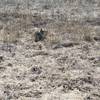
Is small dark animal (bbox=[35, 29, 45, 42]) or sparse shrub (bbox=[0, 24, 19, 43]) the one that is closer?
sparse shrub (bbox=[0, 24, 19, 43])

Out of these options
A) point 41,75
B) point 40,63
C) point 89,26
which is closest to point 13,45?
point 40,63

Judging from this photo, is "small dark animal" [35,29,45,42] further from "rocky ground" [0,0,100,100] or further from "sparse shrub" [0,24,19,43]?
"sparse shrub" [0,24,19,43]

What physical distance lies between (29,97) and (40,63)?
1.35 metres

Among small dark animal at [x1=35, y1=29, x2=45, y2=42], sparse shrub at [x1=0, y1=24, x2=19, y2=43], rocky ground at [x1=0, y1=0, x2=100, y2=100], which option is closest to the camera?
rocky ground at [x1=0, y1=0, x2=100, y2=100]

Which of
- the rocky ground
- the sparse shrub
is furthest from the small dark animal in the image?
the sparse shrub

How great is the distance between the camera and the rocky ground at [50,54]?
5152 mm

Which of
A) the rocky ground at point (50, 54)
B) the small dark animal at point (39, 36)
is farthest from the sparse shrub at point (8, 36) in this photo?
the small dark animal at point (39, 36)

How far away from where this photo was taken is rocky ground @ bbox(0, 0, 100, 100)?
515cm

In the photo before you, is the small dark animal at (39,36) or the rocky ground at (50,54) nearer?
the rocky ground at (50,54)

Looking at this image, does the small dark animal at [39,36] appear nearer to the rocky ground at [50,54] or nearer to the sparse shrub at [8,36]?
the rocky ground at [50,54]

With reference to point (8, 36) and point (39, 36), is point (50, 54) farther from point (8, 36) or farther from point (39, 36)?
point (8, 36)

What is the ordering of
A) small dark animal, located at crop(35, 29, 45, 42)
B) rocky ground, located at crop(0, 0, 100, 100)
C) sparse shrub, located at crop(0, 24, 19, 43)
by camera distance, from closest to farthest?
rocky ground, located at crop(0, 0, 100, 100) < sparse shrub, located at crop(0, 24, 19, 43) < small dark animal, located at crop(35, 29, 45, 42)

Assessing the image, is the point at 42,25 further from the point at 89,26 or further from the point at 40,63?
the point at 40,63

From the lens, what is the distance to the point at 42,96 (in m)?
4.95
